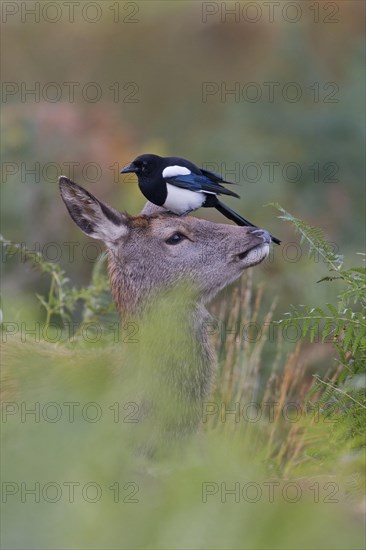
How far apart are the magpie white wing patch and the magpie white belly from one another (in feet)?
0.21

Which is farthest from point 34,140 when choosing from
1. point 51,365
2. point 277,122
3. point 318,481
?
point 318,481

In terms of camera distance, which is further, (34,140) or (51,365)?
(34,140)

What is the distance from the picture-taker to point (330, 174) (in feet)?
47.9

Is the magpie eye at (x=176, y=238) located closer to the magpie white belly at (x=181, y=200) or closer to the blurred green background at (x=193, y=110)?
the magpie white belly at (x=181, y=200)

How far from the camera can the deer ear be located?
21.6 ft

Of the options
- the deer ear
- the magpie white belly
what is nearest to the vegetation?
the deer ear

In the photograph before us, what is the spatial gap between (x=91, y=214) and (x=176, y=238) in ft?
1.72

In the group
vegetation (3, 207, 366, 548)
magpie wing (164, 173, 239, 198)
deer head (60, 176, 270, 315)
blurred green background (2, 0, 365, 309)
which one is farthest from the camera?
blurred green background (2, 0, 365, 309)

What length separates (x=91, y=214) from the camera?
666cm

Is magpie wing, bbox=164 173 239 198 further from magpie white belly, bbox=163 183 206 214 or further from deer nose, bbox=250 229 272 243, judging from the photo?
deer nose, bbox=250 229 272 243

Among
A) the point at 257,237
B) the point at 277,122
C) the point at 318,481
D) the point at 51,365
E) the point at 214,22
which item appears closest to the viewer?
the point at 318,481

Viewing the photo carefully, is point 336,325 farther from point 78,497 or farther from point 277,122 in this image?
point 277,122

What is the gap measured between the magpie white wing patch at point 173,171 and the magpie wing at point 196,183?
0.01 metres

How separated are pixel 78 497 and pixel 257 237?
10.9 ft
